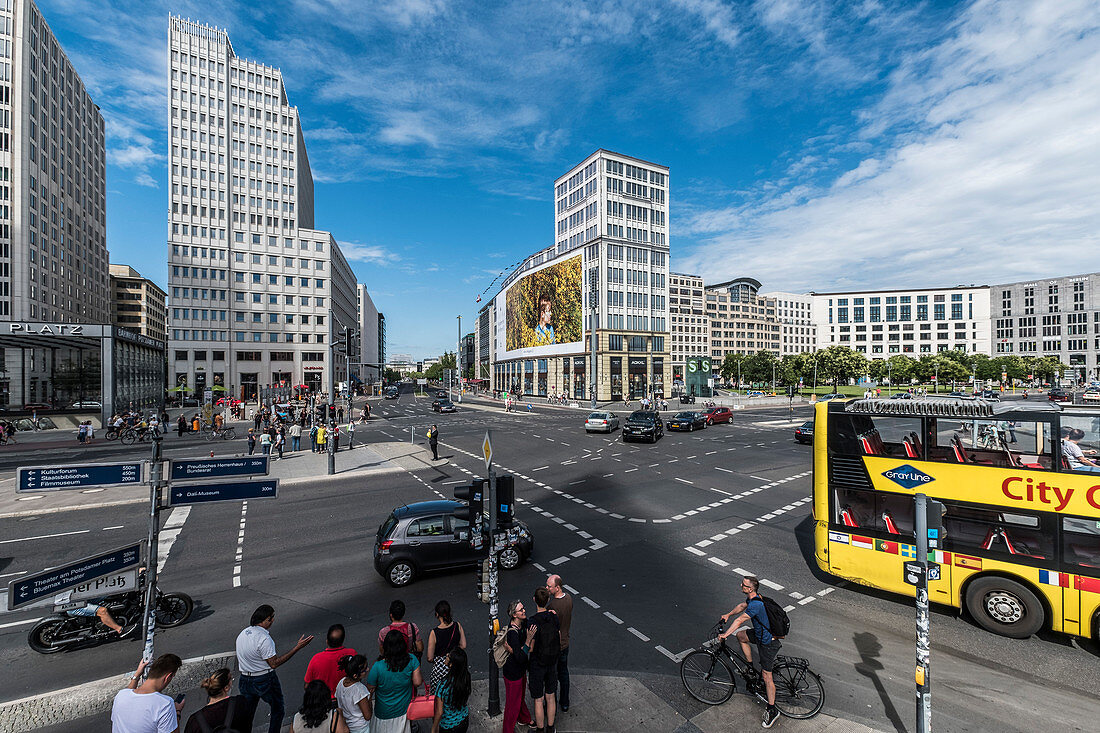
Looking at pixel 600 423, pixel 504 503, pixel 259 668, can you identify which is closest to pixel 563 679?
pixel 504 503

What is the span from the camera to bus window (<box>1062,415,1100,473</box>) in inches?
286

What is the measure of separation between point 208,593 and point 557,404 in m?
58.8

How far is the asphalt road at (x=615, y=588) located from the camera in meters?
6.62

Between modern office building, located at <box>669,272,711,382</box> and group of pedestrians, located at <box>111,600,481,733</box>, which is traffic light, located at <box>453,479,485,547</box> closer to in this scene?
group of pedestrians, located at <box>111,600,481,733</box>

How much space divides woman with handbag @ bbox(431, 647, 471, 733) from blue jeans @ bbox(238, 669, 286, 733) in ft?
6.26

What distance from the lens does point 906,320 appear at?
5797 inches

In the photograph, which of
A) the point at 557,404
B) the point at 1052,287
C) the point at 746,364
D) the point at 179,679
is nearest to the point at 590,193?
the point at 557,404

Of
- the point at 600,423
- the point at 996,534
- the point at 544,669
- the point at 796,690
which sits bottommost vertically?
the point at 796,690

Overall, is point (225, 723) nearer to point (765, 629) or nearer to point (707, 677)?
point (707, 677)

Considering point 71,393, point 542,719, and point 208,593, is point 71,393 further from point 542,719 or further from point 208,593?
point 542,719

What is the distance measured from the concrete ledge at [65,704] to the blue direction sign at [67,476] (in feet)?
8.54

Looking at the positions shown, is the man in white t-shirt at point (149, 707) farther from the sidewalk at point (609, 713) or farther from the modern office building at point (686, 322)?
the modern office building at point (686, 322)

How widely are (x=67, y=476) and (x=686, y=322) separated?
454 ft

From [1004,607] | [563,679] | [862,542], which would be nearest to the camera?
[563,679]
